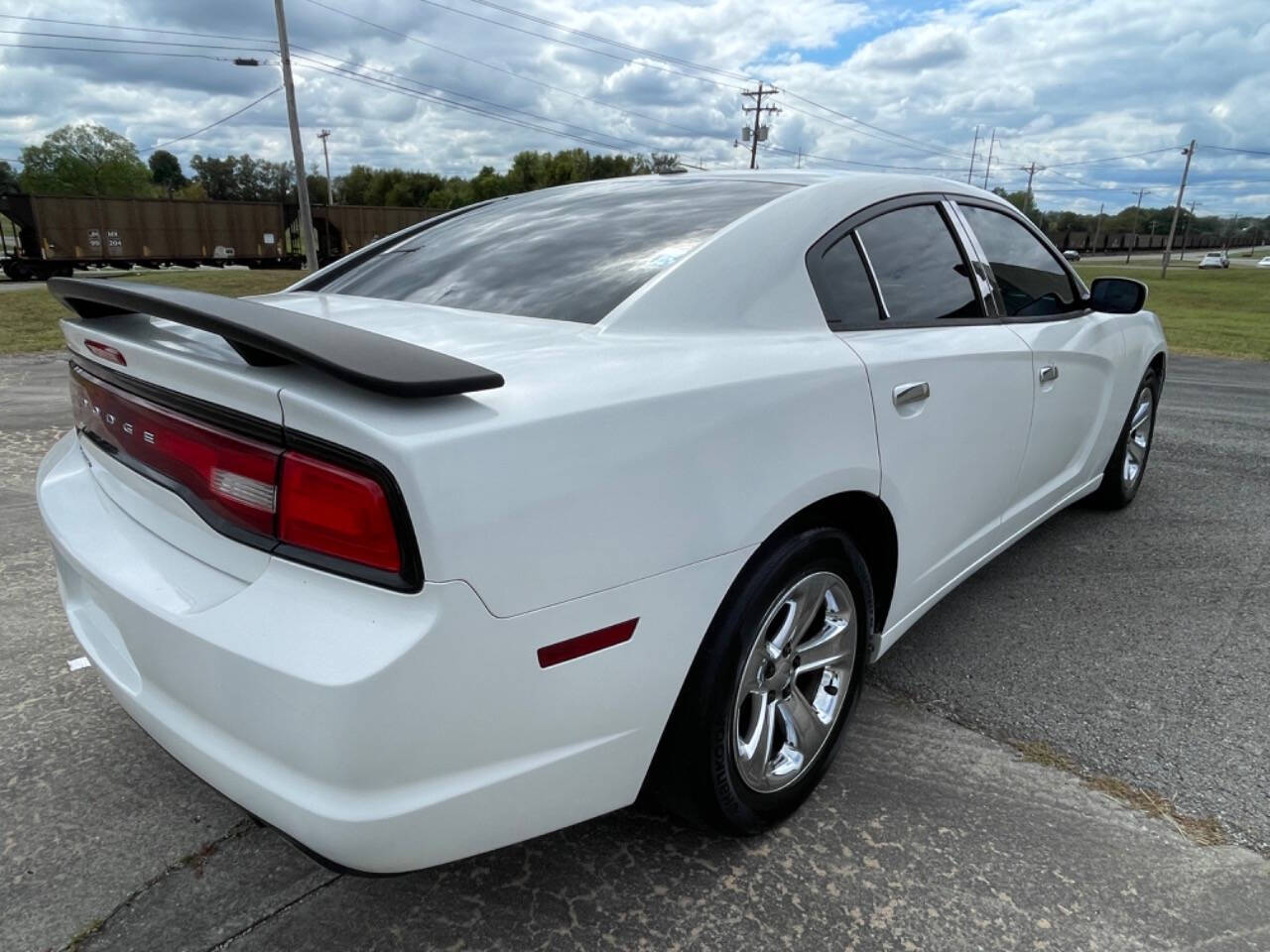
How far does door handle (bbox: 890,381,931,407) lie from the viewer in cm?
220

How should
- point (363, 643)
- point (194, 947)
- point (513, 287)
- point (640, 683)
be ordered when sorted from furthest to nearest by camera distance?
point (513, 287) < point (194, 947) < point (640, 683) < point (363, 643)

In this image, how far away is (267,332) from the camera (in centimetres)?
142

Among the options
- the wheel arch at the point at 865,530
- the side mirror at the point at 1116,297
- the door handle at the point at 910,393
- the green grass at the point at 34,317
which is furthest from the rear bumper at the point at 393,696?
the green grass at the point at 34,317

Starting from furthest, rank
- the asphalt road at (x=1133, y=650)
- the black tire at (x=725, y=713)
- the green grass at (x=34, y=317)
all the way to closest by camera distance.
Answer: the green grass at (x=34, y=317) < the asphalt road at (x=1133, y=650) < the black tire at (x=725, y=713)

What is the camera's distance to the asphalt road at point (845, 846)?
1787 mm

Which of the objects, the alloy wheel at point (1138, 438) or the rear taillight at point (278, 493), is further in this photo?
the alloy wheel at point (1138, 438)

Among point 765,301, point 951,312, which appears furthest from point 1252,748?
point 765,301

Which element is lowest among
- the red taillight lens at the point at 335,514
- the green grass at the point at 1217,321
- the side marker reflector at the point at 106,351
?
the green grass at the point at 1217,321

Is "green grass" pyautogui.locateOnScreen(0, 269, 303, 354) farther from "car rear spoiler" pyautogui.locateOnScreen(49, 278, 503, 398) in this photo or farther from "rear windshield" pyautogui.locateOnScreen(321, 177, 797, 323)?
"car rear spoiler" pyautogui.locateOnScreen(49, 278, 503, 398)

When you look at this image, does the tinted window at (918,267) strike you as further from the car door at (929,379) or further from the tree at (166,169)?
the tree at (166,169)

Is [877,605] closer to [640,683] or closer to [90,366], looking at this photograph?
[640,683]

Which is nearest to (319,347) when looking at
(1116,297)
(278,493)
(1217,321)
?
(278,493)

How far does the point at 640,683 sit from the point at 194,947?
106cm

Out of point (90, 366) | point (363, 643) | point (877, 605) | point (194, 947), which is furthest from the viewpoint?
point (877, 605)
